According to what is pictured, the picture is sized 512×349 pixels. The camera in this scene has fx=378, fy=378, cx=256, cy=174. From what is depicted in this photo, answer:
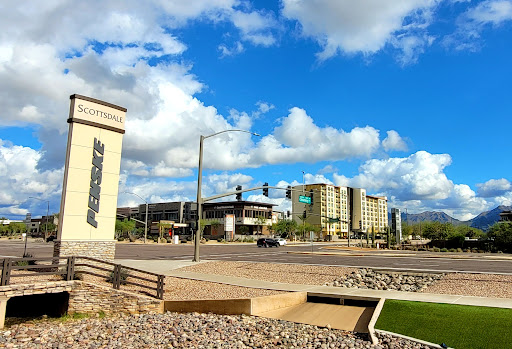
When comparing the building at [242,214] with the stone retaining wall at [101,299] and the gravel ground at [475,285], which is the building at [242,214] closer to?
the gravel ground at [475,285]

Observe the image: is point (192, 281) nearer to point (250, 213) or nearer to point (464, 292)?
point (464, 292)

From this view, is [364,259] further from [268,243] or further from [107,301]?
[268,243]

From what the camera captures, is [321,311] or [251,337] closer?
[251,337]

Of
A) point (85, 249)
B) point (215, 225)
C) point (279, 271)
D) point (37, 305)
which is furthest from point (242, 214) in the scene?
point (37, 305)

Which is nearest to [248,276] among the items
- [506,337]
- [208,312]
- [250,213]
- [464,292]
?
[208,312]

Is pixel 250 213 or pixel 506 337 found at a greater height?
pixel 250 213

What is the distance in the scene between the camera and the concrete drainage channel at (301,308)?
12609 millimetres

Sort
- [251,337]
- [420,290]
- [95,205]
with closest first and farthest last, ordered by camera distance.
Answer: [251,337] < [420,290] < [95,205]

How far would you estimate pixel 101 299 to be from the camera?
1398cm

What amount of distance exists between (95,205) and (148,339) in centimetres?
1056

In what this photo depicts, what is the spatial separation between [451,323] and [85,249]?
16492 millimetres

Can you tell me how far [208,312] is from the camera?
530 inches

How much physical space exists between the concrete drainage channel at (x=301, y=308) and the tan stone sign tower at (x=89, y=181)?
7528 mm

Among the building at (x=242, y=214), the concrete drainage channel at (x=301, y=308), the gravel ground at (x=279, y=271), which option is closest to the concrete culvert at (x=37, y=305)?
the concrete drainage channel at (x=301, y=308)
